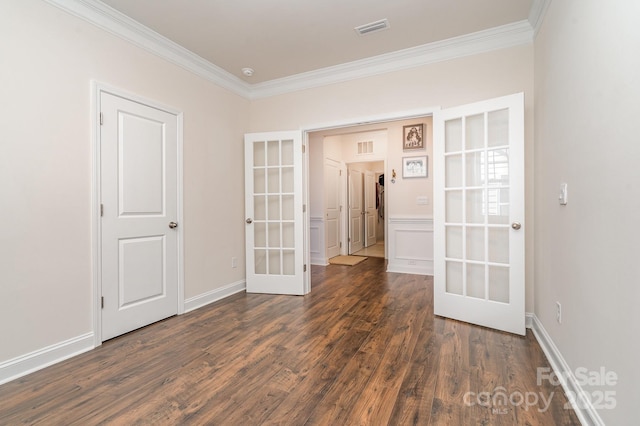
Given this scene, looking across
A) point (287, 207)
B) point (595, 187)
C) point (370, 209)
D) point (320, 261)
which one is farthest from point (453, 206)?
point (370, 209)

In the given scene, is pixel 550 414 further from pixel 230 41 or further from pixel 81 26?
Result: pixel 81 26

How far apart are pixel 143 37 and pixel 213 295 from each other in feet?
8.97

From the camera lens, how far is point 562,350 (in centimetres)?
192

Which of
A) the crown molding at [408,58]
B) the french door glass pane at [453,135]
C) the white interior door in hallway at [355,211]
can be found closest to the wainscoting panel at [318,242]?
the white interior door in hallway at [355,211]

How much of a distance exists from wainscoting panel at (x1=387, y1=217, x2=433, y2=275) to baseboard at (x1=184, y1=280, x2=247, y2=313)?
253cm

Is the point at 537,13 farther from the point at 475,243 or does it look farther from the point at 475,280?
the point at 475,280

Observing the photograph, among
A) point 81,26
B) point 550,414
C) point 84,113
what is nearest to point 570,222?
point 550,414

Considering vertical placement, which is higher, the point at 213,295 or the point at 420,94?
the point at 420,94

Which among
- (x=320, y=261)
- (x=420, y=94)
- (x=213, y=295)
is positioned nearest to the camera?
(x=420, y=94)

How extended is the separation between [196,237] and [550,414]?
3.23 m

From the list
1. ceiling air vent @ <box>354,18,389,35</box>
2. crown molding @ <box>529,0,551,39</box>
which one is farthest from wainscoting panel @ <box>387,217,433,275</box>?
ceiling air vent @ <box>354,18,389,35</box>

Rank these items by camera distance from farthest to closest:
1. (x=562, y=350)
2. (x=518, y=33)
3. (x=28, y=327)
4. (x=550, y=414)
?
(x=518, y=33)
(x=28, y=327)
(x=562, y=350)
(x=550, y=414)

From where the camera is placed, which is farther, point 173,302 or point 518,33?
point 173,302

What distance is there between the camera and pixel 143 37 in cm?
278
